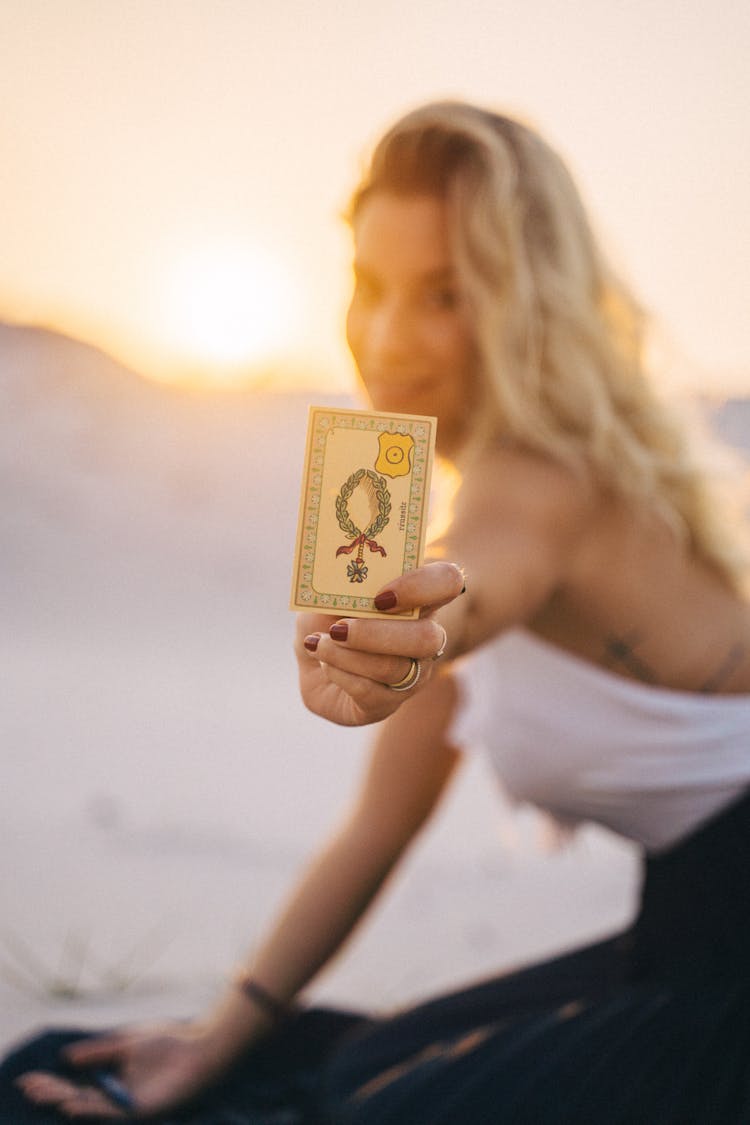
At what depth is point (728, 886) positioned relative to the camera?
170 centimetres

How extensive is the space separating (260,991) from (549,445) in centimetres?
105

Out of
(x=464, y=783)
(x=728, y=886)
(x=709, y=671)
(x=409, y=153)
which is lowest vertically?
(x=464, y=783)

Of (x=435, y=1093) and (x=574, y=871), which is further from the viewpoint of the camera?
(x=574, y=871)

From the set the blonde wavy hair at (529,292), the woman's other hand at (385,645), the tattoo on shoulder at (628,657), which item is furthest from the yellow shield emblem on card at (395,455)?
the tattoo on shoulder at (628,657)

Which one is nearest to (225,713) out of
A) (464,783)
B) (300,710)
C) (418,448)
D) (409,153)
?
(300,710)

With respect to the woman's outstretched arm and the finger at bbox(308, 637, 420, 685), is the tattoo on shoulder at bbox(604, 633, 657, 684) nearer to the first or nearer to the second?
the woman's outstretched arm

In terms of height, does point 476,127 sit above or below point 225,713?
above

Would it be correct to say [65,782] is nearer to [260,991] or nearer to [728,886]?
[260,991]

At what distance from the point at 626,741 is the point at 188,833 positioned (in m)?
2.56

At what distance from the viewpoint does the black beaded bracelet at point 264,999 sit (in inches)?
71.4

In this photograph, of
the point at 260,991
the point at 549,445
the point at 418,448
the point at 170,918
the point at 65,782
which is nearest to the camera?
the point at 418,448

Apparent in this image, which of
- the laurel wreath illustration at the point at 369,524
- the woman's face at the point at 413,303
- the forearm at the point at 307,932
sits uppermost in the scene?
the woman's face at the point at 413,303

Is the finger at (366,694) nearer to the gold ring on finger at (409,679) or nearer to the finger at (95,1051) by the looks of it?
the gold ring on finger at (409,679)

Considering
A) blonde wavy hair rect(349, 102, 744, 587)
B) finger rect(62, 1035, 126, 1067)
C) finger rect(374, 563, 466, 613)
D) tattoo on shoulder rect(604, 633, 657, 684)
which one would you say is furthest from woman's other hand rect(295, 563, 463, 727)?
finger rect(62, 1035, 126, 1067)
